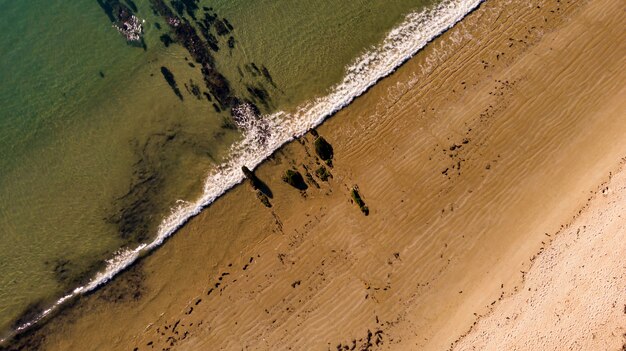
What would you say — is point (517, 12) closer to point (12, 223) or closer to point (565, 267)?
point (565, 267)

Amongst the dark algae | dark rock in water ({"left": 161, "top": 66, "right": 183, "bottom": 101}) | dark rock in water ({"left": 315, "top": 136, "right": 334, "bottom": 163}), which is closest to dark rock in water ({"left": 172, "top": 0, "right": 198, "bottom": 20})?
the dark algae

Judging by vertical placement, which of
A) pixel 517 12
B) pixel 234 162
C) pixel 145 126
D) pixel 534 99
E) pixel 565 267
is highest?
pixel 145 126

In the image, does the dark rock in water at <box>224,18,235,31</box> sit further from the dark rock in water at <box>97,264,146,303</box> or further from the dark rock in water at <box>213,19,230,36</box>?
the dark rock in water at <box>97,264,146,303</box>

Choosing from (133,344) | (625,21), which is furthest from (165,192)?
(625,21)

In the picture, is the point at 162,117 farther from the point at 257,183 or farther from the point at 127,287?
the point at 127,287

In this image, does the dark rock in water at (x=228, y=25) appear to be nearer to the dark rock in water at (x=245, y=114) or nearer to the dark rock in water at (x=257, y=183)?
the dark rock in water at (x=245, y=114)

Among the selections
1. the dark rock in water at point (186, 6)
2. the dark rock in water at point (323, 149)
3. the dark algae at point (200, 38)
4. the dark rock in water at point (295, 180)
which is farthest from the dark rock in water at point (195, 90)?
the dark rock in water at point (323, 149)
